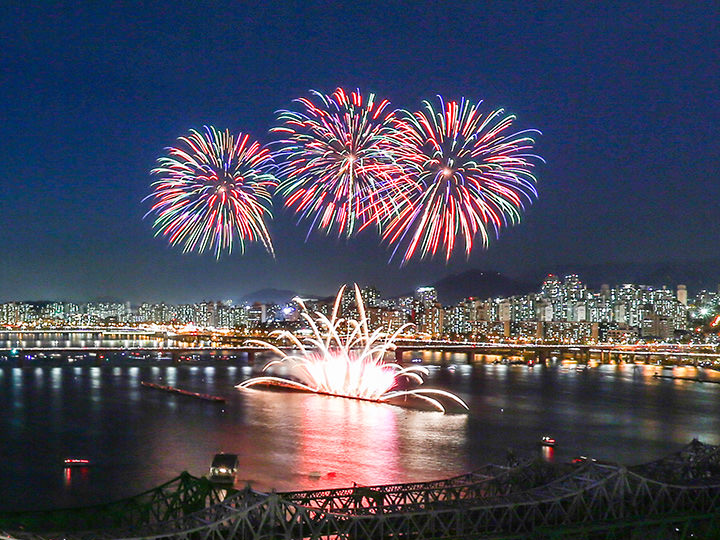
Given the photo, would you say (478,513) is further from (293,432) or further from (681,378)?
(681,378)

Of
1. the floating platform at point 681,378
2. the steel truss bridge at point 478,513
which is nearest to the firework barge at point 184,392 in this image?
the steel truss bridge at point 478,513

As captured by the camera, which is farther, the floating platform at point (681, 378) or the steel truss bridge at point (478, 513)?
the floating platform at point (681, 378)

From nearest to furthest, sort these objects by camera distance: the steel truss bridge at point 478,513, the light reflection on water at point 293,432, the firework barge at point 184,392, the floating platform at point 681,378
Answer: the steel truss bridge at point 478,513
the light reflection on water at point 293,432
the firework barge at point 184,392
the floating platform at point 681,378

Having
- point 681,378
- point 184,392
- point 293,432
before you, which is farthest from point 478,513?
point 681,378

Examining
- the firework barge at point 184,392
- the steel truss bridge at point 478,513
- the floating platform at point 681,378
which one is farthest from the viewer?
the floating platform at point 681,378

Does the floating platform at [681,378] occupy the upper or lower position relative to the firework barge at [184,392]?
lower

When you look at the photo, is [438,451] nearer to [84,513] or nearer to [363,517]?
[84,513]

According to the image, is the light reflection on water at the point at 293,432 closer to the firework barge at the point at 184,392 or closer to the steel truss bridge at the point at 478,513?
the firework barge at the point at 184,392
